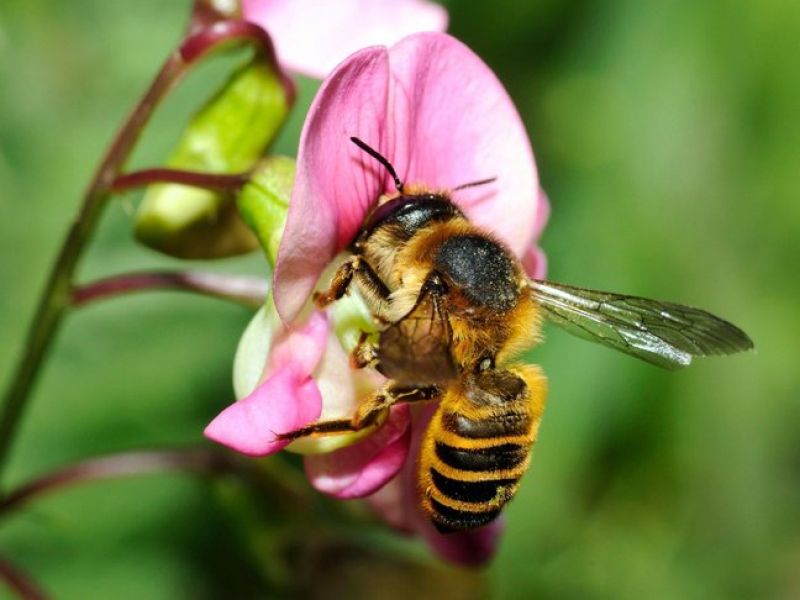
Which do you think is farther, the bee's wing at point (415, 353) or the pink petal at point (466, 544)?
the pink petal at point (466, 544)

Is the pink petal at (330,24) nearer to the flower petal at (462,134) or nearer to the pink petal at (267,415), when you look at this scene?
the flower petal at (462,134)

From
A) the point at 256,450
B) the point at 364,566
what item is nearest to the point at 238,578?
the point at 364,566

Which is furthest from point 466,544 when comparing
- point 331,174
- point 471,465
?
point 331,174

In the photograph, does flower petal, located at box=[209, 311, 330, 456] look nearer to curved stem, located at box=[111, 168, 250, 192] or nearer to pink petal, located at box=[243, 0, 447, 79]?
curved stem, located at box=[111, 168, 250, 192]

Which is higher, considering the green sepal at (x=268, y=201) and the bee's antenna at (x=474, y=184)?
the bee's antenna at (x=474, y=184)

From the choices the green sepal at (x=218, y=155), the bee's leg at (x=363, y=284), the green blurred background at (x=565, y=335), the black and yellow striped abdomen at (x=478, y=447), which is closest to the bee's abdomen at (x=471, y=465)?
the black and yellow striped abdomen at (x=478, y=447)

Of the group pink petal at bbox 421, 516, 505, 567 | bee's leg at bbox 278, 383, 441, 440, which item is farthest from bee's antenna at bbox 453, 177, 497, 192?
pink petal at bbox 421, 516, 505, 567
